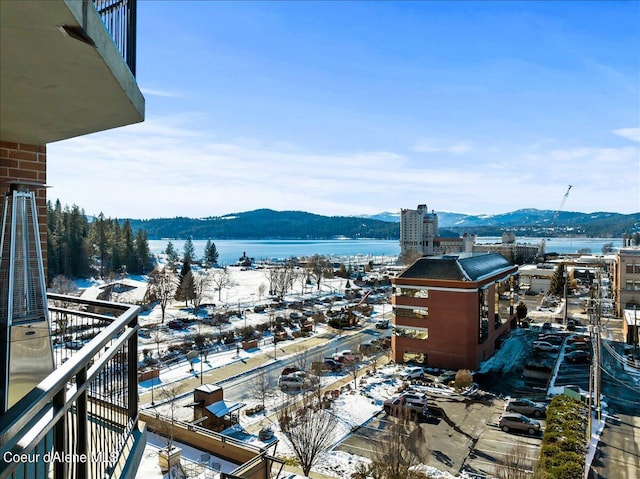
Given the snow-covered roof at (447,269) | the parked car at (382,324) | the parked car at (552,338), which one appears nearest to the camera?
the snow-covered roof at (447,269)

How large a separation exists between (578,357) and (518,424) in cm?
1039

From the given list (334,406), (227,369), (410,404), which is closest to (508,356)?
(410,404)

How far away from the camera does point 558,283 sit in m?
42.1

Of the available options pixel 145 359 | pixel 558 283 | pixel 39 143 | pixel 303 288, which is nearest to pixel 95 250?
pixel 303 288

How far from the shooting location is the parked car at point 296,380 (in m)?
17.7

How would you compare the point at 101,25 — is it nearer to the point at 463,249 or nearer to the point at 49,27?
the point at 49,27

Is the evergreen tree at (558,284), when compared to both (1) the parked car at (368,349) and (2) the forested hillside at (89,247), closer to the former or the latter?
(1) the parked car at (368,349)

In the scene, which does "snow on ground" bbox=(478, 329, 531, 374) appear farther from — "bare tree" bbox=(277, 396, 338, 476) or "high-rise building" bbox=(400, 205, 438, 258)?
"high-rise building" bbox=(400, 205, 438, 258)

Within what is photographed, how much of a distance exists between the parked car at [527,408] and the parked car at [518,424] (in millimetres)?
939

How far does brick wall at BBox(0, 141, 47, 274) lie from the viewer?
322 centimetres

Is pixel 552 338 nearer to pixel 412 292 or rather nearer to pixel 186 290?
pixel 412 292

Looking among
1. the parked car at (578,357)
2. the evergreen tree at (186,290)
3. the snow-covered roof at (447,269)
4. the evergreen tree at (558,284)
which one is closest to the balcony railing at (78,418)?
the snow-covered roof at (447,269)

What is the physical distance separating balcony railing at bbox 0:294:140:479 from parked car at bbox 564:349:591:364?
24043 mm

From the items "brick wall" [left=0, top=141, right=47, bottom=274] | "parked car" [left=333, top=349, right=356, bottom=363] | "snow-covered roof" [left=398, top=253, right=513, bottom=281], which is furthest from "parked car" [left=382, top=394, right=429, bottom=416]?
"brick wall" [left=0, top=141, right=47, bottom=274]
